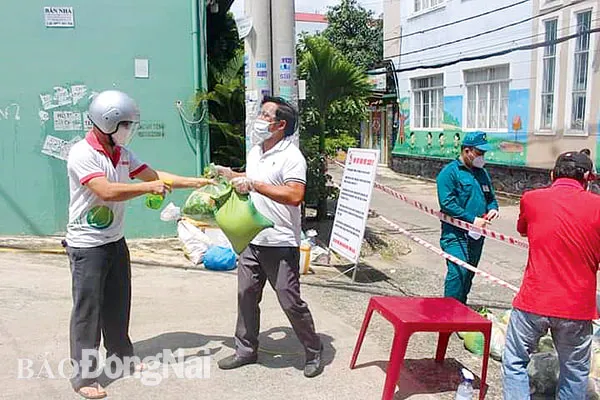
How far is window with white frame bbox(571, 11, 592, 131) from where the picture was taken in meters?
11.8

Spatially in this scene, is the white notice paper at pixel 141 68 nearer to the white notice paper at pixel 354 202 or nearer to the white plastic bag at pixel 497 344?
the white notice paper at pixel 354 202

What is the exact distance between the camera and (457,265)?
184 inches

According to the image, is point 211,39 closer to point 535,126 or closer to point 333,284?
point 333,284

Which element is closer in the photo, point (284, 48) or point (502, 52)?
point (284, 48)

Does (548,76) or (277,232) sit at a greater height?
(548,76)

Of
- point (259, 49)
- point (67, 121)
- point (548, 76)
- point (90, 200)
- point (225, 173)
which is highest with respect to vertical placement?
point (548, 76)

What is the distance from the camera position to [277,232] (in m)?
3.78

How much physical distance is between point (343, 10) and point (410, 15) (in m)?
10.1

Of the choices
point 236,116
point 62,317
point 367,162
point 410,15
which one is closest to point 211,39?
point 236,116

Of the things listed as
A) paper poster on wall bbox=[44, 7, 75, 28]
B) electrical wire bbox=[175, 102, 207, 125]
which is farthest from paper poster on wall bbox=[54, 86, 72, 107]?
electrical wire bbox=[175, 102, 207, 125]

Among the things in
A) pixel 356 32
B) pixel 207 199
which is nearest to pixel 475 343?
pixel 207 199

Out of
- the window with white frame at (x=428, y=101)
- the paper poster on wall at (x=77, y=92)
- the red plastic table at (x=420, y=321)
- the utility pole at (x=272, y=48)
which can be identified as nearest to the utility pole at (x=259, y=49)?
the utility pole at (x=272, y=48)

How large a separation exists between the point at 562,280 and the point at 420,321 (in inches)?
31.9

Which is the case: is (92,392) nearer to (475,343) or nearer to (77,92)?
(475,343)
